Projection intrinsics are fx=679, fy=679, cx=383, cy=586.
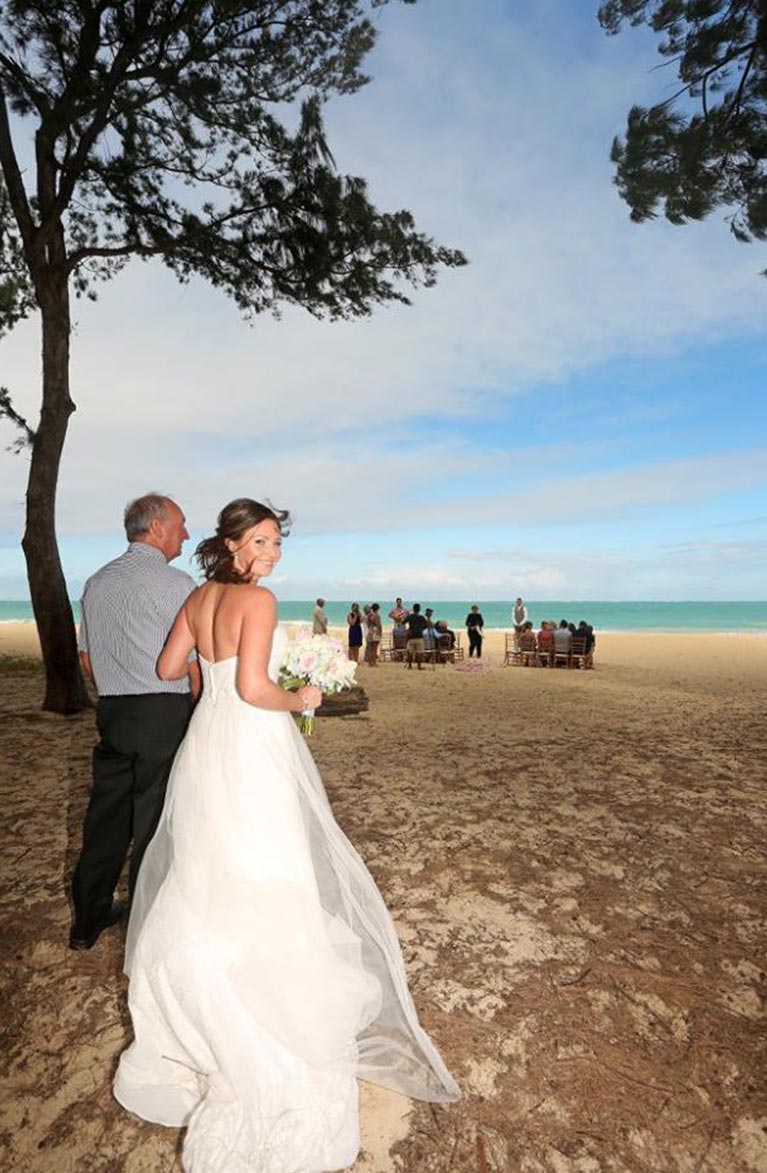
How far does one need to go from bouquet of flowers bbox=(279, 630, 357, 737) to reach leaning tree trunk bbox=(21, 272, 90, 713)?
7.51 m

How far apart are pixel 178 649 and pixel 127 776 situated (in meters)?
0.97

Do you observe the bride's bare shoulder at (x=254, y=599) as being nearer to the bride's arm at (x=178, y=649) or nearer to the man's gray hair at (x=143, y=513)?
the bride's arm at (x=178, y=649)

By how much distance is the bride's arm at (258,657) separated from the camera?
8.02 feet

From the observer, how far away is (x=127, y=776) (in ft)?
10.9

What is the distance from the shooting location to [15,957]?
3.45m

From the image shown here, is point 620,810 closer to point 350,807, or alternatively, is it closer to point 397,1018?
point 350,807

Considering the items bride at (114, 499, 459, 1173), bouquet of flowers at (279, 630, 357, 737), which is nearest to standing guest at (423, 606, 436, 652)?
bouquet of flowers at (279, 630, 357, 737)

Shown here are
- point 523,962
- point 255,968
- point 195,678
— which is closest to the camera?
point 255,968

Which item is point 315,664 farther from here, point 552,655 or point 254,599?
point 552,655

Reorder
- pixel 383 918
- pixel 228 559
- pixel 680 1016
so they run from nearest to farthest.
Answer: pixel 228 559
pixel 383 918
pixel 680 1016

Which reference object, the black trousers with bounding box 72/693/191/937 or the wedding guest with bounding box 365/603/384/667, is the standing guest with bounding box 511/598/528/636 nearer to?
the wedding guest with bounding box 365/603/384/667

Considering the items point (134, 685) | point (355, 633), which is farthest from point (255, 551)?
point (355, 633)

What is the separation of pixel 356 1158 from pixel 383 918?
2.52 feet

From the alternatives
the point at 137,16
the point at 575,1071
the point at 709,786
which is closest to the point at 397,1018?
the point at 575,1071
